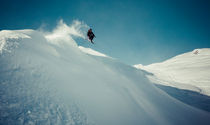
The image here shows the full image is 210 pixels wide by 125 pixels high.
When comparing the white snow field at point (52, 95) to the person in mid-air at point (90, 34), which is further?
the person in mid-air at point (90, 34)

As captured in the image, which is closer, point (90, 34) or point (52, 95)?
point (52, 95)

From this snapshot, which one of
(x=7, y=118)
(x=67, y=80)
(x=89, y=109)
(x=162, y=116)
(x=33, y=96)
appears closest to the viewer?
(x=7, y=118)

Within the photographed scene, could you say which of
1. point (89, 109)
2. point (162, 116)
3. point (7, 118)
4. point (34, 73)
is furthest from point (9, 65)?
point (162, 116)

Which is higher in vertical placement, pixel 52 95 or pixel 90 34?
pixel 90 34

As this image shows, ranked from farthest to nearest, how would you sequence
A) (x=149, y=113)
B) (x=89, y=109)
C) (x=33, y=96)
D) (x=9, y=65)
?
(x=149, y=113) → (x=89, y=109) → (x=9, y=65) → (x=33, y=96)

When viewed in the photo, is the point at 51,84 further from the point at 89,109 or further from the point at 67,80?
the point at 89,109

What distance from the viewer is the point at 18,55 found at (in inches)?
244

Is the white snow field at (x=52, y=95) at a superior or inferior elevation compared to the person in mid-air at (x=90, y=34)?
inferior

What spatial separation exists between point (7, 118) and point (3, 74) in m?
2.53

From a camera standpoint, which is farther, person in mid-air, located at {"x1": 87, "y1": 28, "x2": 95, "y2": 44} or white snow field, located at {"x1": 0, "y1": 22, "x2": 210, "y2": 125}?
person in mid-air, located at {"x1": 87, "y1": 28, "x2": 95, "y2": 44}

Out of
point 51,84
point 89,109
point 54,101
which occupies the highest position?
point 51,84

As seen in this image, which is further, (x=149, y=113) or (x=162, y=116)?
(x=162, y=116)

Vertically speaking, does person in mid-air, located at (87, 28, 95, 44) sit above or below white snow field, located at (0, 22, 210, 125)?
above

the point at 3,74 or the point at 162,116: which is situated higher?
the point at 3,74
